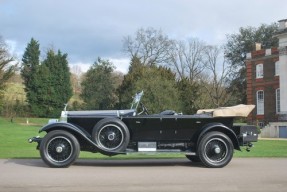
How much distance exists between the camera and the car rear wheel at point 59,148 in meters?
11.3

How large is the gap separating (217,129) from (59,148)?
12.5ft

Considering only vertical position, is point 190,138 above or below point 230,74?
below

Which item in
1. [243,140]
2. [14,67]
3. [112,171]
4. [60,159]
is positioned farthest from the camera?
[14,67]

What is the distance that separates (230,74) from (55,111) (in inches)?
1128

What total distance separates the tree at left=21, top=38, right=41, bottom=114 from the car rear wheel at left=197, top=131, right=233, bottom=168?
59.1 m

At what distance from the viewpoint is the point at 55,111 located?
226ft

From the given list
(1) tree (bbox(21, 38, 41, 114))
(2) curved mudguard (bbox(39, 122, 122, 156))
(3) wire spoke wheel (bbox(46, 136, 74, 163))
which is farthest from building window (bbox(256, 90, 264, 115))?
(3) wire spoke wheel (bbox(46, 136, 74, 163))

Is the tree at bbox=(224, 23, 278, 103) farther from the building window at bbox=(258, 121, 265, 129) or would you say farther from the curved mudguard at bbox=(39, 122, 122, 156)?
the curved mudguard at bbox=(39, 122, 122, 156)

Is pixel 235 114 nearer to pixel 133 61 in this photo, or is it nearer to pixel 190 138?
pixel 190 138

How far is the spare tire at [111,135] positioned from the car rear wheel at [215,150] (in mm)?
1828

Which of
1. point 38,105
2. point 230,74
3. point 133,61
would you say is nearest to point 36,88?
point 38,105

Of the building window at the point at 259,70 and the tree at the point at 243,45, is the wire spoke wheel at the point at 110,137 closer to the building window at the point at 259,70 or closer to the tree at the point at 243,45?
the building window at the point at 259,70

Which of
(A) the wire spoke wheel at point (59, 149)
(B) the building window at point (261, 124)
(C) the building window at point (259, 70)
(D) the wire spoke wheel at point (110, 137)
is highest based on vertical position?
(C) the building window at point (259, 70)

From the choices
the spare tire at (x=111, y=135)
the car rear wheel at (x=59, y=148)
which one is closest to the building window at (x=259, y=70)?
the spare tire at (x=111, y=135)
